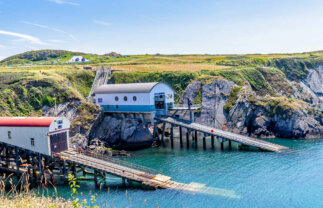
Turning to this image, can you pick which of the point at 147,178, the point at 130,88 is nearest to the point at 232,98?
the point at 130,88

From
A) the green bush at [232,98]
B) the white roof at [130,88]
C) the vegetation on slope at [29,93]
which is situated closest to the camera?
the white roof at [130,88]

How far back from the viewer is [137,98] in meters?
54.0

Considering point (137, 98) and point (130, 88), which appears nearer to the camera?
point (137, 98)

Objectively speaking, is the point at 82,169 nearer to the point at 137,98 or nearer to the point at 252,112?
the point at 137,98

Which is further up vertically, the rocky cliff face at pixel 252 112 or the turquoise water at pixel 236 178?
the rocky cliff face at pixel 252 112

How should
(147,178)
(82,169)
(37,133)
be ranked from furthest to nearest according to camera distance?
(82,169) → (37,133) → (147,178)

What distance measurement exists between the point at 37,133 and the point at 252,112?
4097cm

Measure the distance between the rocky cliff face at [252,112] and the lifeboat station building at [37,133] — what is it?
103ft

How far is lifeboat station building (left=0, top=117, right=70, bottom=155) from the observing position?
34.9 meters

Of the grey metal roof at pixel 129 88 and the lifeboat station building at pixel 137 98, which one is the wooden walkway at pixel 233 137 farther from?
the grey metal roof at pixel 129 88

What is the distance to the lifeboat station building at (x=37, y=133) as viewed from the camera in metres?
34.9

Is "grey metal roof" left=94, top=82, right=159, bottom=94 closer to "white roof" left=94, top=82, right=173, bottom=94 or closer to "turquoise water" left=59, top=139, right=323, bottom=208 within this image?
"white roof" left=94, top=82, right=173, bottom=94

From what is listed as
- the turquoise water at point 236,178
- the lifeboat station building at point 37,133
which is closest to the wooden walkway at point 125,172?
the turquoise water at point 236,178

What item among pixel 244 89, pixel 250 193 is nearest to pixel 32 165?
pixel 250 193
